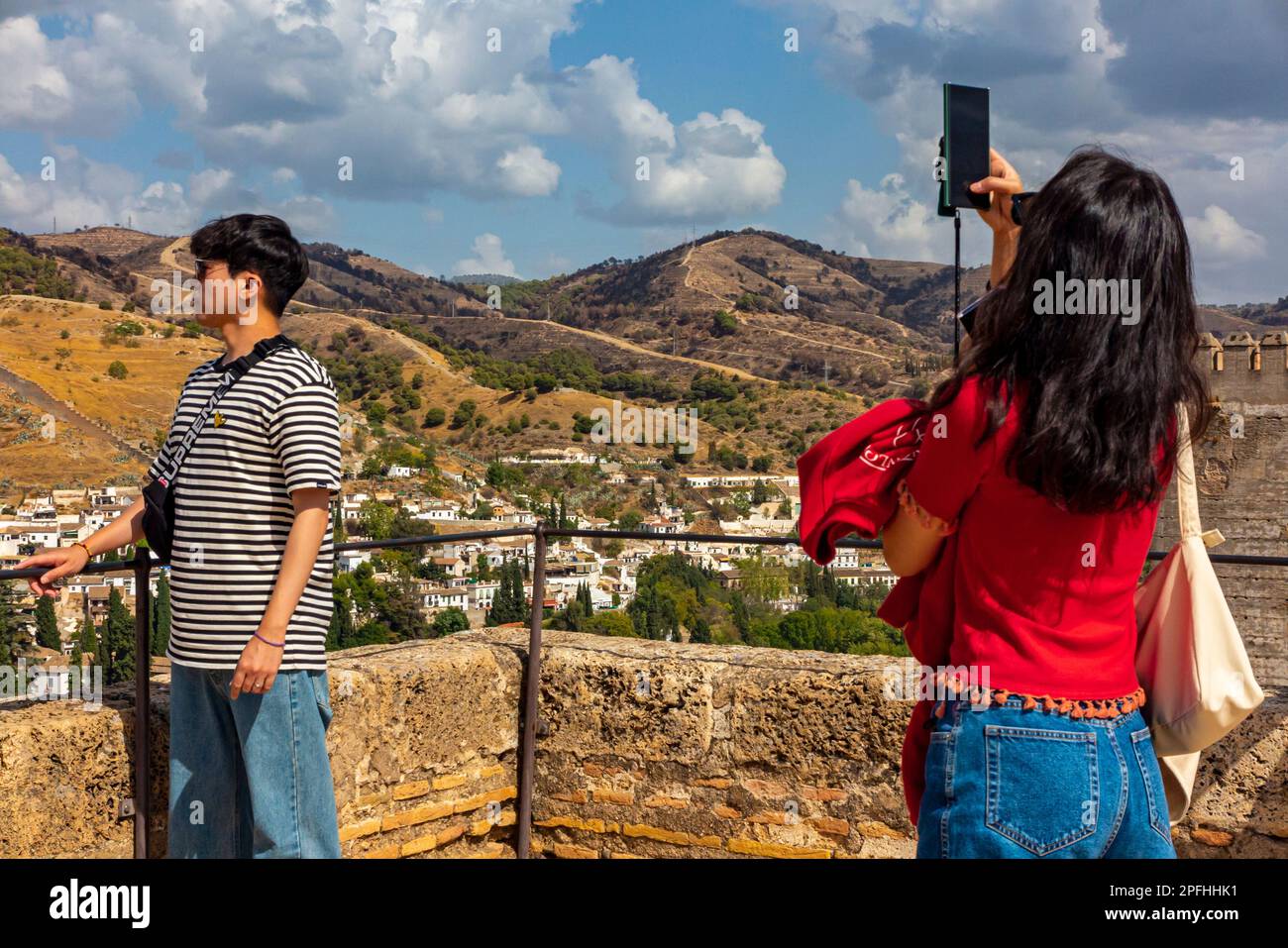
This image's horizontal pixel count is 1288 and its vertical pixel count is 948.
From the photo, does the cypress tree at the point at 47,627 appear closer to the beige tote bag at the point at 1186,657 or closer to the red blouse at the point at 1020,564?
the red blouse at the point at 1020,564

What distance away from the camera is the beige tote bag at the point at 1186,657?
169 cm

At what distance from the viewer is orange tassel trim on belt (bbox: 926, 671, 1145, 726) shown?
1619mm

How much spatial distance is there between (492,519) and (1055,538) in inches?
658

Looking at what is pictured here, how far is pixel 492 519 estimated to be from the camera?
18.1m

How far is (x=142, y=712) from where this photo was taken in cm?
292

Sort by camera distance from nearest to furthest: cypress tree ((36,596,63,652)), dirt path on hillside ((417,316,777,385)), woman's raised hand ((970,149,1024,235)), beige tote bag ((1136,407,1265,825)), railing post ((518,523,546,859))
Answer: beige tote bag ((1136,407,1265,825)), woman's raised hand ((970,149,1024,235)), cypress tree ((36,596,63,652)), railing post ((518,523,546,859)), dirt path on hillside ((417,316,777,385))

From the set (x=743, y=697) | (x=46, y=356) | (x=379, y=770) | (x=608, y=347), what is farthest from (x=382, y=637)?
(x=608, y=347)

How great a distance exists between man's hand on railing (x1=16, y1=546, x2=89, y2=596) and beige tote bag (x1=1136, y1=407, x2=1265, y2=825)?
2.06 metres

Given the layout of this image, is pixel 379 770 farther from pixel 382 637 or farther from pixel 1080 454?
pixel 1080 454

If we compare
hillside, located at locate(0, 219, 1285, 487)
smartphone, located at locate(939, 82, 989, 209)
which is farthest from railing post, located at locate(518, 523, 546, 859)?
hillside, located at locate(0, 219, 1285, 487)

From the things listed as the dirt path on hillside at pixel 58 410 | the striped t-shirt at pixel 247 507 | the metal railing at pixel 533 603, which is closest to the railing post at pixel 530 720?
the metal railing at pixel 533 603

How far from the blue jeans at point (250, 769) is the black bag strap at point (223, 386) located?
398 mm

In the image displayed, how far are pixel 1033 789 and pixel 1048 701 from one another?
0.11 metres

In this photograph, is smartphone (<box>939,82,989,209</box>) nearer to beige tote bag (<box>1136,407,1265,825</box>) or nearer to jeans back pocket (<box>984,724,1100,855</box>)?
beige tote bag (<box>1136,407,1265,825</box>)
